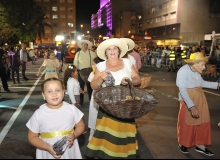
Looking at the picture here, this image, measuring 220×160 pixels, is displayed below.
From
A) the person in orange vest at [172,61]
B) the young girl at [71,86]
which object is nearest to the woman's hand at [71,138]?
the young girl at [71,86]

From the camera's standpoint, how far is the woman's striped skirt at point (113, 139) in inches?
134

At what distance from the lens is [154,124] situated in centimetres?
638

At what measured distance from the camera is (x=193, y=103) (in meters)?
4.16

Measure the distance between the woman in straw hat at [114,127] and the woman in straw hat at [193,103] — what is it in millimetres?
911

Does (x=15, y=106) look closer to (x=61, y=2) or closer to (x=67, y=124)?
(x=67, y=124)

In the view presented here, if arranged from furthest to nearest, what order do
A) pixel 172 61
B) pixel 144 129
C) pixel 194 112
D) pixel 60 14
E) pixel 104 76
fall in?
pixel 60 14 < pixel 172 61 < pixel 144 129 < pixel 194 112 < pixel 104 76

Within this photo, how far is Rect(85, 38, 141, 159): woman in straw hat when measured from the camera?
3.42 metres

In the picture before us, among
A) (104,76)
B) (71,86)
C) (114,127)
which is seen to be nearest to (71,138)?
(114,127)

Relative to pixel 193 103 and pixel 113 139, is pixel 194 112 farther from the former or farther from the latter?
pixel 113 139

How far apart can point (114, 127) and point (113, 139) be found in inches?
6.0

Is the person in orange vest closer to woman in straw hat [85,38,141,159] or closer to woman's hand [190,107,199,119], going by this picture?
woman's hand [190,107,199,119]

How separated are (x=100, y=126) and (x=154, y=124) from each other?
122 inches

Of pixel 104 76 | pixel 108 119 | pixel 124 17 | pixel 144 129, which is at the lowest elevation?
pixel 144 129

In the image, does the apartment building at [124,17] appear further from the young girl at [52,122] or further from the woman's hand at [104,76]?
the young girl at [52,122]
